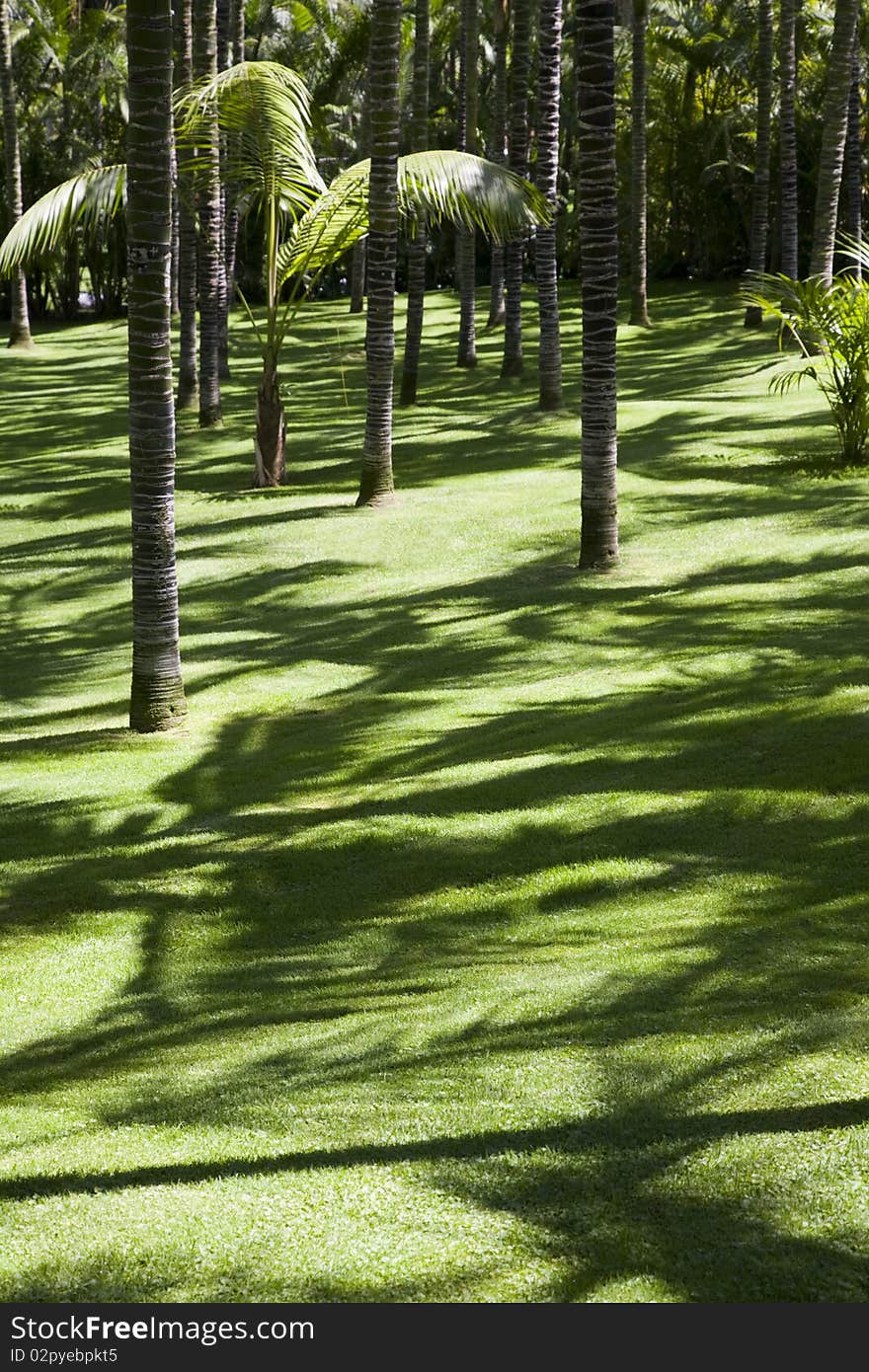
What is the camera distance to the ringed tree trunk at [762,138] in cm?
2836

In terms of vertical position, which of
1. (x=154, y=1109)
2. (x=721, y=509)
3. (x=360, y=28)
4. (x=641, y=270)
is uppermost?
(x=360, y=28)

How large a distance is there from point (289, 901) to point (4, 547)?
11000 mm

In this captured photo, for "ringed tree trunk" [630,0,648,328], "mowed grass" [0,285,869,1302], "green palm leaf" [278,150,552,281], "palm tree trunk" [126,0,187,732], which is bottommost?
"mowed grass" [0,285,869,1302]

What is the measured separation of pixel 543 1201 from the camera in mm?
4445

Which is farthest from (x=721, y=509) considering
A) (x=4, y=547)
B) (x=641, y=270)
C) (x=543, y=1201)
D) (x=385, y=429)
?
(x=641, y=270)

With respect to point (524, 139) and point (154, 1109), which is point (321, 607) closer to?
point (154, 1109)

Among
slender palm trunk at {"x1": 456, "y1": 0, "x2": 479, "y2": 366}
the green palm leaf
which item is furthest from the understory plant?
slender palm trunk at {"x1": 456, "y1": 0, "x2": 479, "y2": 366}

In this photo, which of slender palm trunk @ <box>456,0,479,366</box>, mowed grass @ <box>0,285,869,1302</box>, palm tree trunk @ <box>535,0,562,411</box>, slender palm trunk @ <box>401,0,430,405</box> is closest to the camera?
mowed grass @ <box>0,285,869,1302</box>

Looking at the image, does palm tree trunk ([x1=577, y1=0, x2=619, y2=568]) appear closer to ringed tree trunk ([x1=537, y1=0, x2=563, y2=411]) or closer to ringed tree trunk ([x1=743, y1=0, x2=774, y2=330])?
ringed tree trunk ([x1=537, y1=0, x2=563, y2=411])

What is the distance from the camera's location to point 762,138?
96.3ft

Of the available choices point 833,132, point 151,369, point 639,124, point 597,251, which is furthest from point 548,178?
point 151,369

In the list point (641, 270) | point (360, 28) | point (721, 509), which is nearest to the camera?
point (721, 509)

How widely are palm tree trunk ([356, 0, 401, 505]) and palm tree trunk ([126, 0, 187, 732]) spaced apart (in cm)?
642

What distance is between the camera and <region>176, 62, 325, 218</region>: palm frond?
669 inches
